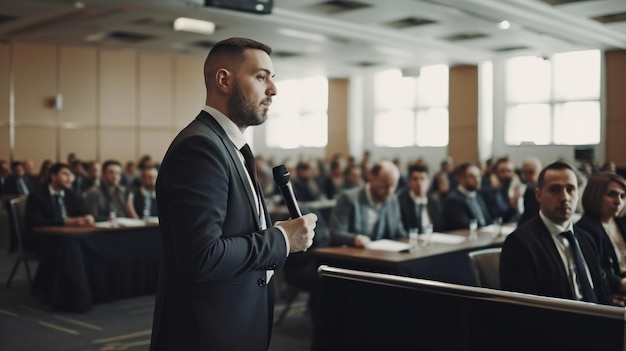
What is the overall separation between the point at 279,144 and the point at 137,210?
51.3ft

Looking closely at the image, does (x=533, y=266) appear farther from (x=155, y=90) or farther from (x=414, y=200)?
(x=155, y=90)

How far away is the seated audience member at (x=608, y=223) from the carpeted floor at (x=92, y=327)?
88.9 inches

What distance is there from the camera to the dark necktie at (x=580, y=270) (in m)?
3.14

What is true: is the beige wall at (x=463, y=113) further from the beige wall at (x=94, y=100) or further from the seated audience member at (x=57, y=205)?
the seated audience member at (x=57, y=205)

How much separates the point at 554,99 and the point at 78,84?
12097 millimetres

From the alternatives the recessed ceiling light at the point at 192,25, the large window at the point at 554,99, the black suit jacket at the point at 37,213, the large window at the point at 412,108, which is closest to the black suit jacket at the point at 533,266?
the black suit jacket at the point at 37,213

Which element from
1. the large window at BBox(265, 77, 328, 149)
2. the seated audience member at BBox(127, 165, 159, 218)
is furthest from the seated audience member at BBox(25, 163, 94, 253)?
the large window at BBox(265, 77, 328, 149)

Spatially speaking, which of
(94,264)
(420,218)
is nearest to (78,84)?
(94,264)

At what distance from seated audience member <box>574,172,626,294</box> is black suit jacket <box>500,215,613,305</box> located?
30.3 inches

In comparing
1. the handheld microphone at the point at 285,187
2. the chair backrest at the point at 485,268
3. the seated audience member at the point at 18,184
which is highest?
the handheld microphone at the point at 285,187

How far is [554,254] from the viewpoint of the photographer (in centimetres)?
310

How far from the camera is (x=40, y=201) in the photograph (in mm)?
6914

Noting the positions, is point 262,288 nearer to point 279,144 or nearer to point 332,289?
point 332,289

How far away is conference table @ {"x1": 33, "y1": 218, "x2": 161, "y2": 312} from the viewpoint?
6195 millimetres
